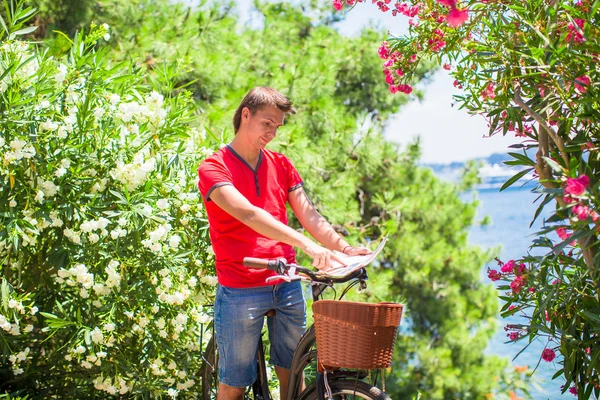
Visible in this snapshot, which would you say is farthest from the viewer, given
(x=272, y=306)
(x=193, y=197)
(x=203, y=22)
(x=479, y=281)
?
(x=479, y=281)

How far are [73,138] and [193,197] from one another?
1.75 feet

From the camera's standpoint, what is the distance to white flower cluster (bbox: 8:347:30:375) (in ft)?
9.91

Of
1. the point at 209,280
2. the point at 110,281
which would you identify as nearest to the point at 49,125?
the point at 110,281

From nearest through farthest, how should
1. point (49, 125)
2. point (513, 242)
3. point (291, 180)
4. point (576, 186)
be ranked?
point (576, 186) → point (291, 180) → point (49, 125) → point (513, 242)

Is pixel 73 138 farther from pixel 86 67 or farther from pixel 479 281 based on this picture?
pixel 479 281

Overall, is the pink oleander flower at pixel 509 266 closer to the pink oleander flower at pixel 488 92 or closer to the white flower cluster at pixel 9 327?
the pink oleander flower at pixel 488 92

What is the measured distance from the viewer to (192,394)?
3.30 metres

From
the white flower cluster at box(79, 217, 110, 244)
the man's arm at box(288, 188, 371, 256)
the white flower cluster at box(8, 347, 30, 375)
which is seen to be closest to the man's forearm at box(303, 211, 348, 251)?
the man's arm at box(288, 188, 371, 256)

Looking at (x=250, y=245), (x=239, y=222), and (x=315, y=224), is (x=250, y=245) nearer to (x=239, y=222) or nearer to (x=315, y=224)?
(x=239, y=222)

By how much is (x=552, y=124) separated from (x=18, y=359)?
223 centimetres

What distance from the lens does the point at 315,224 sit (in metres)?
2.48

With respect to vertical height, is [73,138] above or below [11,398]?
above

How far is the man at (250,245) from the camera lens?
2.35 m

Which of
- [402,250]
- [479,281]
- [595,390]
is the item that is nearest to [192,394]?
[595,390]
